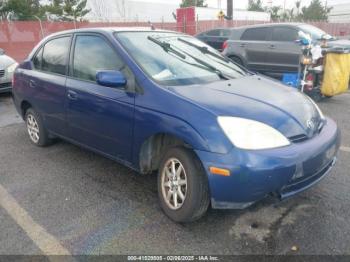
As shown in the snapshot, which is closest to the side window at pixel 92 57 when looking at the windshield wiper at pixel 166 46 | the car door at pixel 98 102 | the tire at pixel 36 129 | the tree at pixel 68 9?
the car door at pixel 98 102

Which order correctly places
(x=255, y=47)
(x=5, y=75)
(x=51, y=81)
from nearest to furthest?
(x=51, y=81)
(x=5, y=75)
(x=255, y=47)

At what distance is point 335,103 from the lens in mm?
7395

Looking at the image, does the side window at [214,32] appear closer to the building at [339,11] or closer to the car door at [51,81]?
the car door at [51,81]

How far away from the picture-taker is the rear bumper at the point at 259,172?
8.29 ft

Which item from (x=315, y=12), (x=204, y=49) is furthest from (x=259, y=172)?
(x=315, y=12)

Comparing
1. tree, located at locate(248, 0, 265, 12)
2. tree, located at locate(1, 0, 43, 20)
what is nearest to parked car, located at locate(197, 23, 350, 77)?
tree, located at locate(1, 0, 43, 20)

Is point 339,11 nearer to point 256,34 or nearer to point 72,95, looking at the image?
point 256,34

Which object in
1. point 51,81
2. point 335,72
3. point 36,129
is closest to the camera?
point 51,81

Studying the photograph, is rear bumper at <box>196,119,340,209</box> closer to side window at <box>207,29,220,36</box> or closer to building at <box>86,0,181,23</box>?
side window at <box>207,29,220,36</box>

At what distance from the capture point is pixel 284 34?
360 inches

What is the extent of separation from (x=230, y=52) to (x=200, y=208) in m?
7.96

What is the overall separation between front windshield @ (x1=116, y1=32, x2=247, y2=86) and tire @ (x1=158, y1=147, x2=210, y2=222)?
713mm

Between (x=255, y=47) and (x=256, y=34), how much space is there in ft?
1.44

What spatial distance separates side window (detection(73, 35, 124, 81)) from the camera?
351 cm
